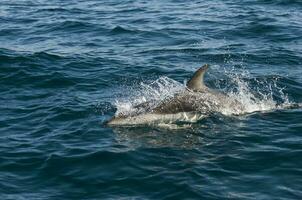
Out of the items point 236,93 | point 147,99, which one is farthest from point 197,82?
point 236,93

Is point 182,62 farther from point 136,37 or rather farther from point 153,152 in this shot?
point 153,152

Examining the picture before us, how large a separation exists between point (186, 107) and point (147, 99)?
1.63 metres

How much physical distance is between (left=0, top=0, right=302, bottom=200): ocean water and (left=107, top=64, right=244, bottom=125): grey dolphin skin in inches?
9.0

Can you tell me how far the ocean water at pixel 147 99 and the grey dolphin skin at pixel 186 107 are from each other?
228 millimetres

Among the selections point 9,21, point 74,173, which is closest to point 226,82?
point 74,173

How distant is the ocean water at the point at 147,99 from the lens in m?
12.1

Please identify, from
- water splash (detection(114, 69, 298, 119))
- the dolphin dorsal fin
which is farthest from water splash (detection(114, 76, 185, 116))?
the dolphin dorsal fin

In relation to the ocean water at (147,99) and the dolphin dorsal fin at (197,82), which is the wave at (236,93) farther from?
the dolphin dorsal fin at (197,82)

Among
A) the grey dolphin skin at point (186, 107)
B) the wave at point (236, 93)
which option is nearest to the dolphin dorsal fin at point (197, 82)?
the grey dolphin skin at point (186, 107)

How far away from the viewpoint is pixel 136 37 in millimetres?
25109

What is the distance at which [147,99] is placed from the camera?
55.4ft

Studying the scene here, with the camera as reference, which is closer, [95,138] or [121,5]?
[95,138]

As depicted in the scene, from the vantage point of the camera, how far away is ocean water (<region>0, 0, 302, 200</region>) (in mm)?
12117

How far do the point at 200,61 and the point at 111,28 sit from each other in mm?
6710
